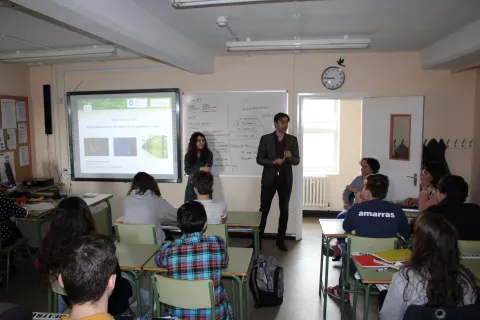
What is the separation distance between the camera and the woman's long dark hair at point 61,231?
2248 mm

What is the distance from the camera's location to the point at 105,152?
5.98 m

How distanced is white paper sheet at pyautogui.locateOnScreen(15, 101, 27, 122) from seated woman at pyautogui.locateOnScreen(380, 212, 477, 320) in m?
5.93

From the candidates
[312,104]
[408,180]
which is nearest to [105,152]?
[312,104]

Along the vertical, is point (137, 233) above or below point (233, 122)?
below

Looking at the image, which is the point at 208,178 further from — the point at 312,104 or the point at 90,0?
the point at 312,104

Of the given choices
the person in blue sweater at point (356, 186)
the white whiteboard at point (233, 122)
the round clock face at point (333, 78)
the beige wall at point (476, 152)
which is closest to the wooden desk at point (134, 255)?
the person in blue sweater at point (356, 186)

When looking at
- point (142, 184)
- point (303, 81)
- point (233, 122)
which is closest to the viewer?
point (142, 184)

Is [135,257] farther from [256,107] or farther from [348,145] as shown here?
[348,145]

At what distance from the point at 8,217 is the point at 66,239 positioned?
6.56 ft

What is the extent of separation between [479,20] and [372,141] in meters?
2.03

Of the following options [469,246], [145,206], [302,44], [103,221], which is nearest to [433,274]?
[469,246]

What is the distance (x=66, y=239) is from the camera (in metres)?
2.30

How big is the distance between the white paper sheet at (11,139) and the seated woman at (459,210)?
18.8ft

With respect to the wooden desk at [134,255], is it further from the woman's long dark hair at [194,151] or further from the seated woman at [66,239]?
the woman's long dark hair at [194,151]
